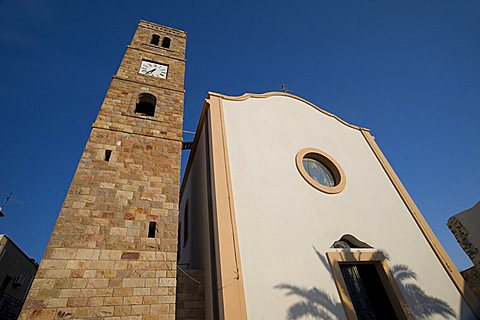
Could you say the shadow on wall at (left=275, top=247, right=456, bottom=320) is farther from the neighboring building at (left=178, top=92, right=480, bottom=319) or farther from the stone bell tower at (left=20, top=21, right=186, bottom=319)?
the stone bell tower at (left=20, top=21, right=186, bottom=319)

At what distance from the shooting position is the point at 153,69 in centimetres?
977

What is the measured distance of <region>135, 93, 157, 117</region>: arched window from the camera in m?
8.46

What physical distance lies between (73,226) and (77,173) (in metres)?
1.31

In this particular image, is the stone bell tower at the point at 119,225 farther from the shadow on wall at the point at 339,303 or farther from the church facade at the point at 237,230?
the shadow on wall at the point at 339,303

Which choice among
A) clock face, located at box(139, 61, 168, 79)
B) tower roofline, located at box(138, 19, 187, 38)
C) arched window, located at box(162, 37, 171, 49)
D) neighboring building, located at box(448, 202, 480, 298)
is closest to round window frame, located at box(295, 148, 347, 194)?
neighboring building, located at box(448, 202, 480, 298)

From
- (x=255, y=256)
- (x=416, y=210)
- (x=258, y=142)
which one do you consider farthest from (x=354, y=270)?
(x=258, y=142)

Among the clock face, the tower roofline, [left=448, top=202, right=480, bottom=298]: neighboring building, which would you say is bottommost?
[left=448, top=202, right=480, bottom=298]: neighboring building

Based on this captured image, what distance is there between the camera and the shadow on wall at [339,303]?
471 cm

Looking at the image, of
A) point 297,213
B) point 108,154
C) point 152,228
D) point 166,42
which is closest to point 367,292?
point 297,213

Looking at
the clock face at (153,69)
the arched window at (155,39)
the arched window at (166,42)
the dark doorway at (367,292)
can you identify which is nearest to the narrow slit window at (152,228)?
the dark doorway at (367,292)

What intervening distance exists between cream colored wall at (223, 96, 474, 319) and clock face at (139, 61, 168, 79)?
3.51m

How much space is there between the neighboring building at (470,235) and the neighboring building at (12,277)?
16934 millimetres

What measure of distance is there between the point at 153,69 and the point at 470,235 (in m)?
12.0

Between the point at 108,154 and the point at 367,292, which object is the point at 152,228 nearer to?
the point at 108,154
